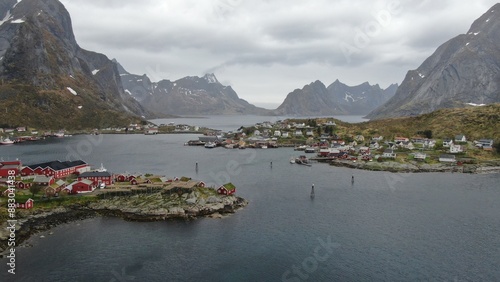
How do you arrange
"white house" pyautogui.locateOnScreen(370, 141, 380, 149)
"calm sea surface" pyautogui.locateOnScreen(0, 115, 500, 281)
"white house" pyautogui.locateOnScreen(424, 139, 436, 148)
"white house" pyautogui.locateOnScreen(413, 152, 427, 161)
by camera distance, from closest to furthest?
"calm sea surface" pyautogui.locateOnScreen(0, 115, 500, 281) < "white house" pyautogui.locateOnScreen(413, 152, 427, 161) < "white house" pyautogui.locateOnScreen(424, 139, 436, 148) < "white house" pyautogui.locateOnScreen(370, 141, 380, 149)

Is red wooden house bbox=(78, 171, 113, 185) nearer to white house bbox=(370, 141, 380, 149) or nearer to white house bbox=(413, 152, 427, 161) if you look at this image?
white house bbox=(413, 152, 427, 161)

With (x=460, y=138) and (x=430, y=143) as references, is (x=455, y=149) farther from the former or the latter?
(x=460, y=138)

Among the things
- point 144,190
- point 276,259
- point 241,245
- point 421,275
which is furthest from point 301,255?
point 144,190

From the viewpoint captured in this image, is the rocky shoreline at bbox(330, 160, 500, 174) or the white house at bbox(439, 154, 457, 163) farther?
the white house at bbox(439, 154, 457, 163)

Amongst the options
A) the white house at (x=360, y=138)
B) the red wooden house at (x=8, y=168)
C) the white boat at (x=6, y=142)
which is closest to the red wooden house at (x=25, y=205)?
the red wooden house at (x=8, y=168)

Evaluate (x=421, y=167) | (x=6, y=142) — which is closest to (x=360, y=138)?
(x=421, y=167)

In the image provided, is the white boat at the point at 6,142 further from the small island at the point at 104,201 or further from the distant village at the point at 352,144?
the small island at the point at 104,201

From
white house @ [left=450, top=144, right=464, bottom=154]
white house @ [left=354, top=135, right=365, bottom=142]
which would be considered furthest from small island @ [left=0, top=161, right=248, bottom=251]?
white house @ [left=354, top=135, right=365, bottom=142]
